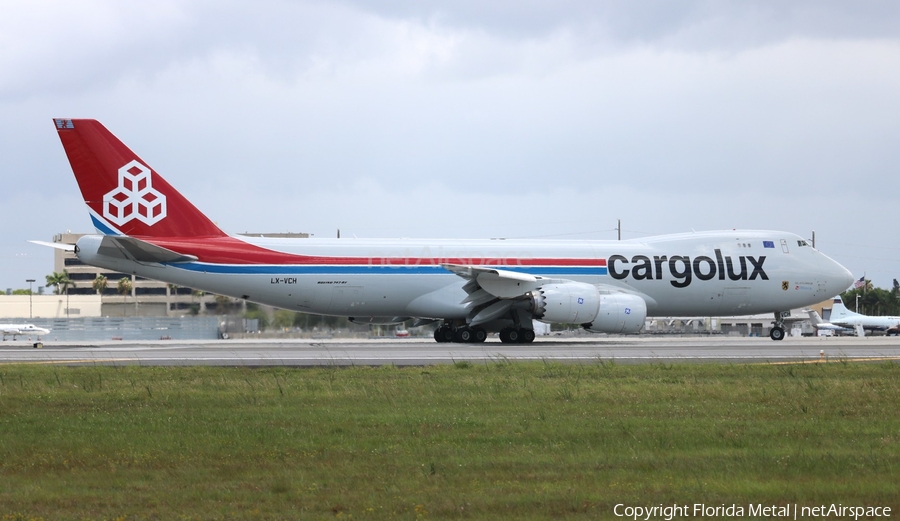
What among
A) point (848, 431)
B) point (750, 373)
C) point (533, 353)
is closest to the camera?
point (848, 431)

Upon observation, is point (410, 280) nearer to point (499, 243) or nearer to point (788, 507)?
point (499, 243)

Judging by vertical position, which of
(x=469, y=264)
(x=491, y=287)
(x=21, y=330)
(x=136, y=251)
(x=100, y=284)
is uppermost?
(x=136, y=251)

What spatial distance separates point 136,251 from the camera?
31.1 metres

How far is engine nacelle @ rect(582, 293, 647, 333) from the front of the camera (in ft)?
109

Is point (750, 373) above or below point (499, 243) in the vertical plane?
below

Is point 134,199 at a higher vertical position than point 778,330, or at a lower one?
higher

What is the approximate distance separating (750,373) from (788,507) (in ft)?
38.9

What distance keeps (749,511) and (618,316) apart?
25952 millimetres

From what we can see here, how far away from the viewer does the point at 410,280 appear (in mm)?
33938

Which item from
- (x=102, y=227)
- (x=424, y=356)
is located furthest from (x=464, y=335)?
(x=102, y=227)

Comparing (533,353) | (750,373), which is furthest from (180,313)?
(750,373)

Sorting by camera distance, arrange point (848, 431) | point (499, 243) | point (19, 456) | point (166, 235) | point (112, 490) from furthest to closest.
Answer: point (499, 243) → point (166, 235) → point (848, 431) → point (19, 456) → point (112, 490)

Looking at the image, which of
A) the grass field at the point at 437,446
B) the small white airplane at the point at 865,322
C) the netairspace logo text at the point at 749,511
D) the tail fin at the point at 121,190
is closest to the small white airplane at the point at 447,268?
the tail fin at the point at 121,190

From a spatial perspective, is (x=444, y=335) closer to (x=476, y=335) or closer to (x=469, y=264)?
(x=476, y=335)
